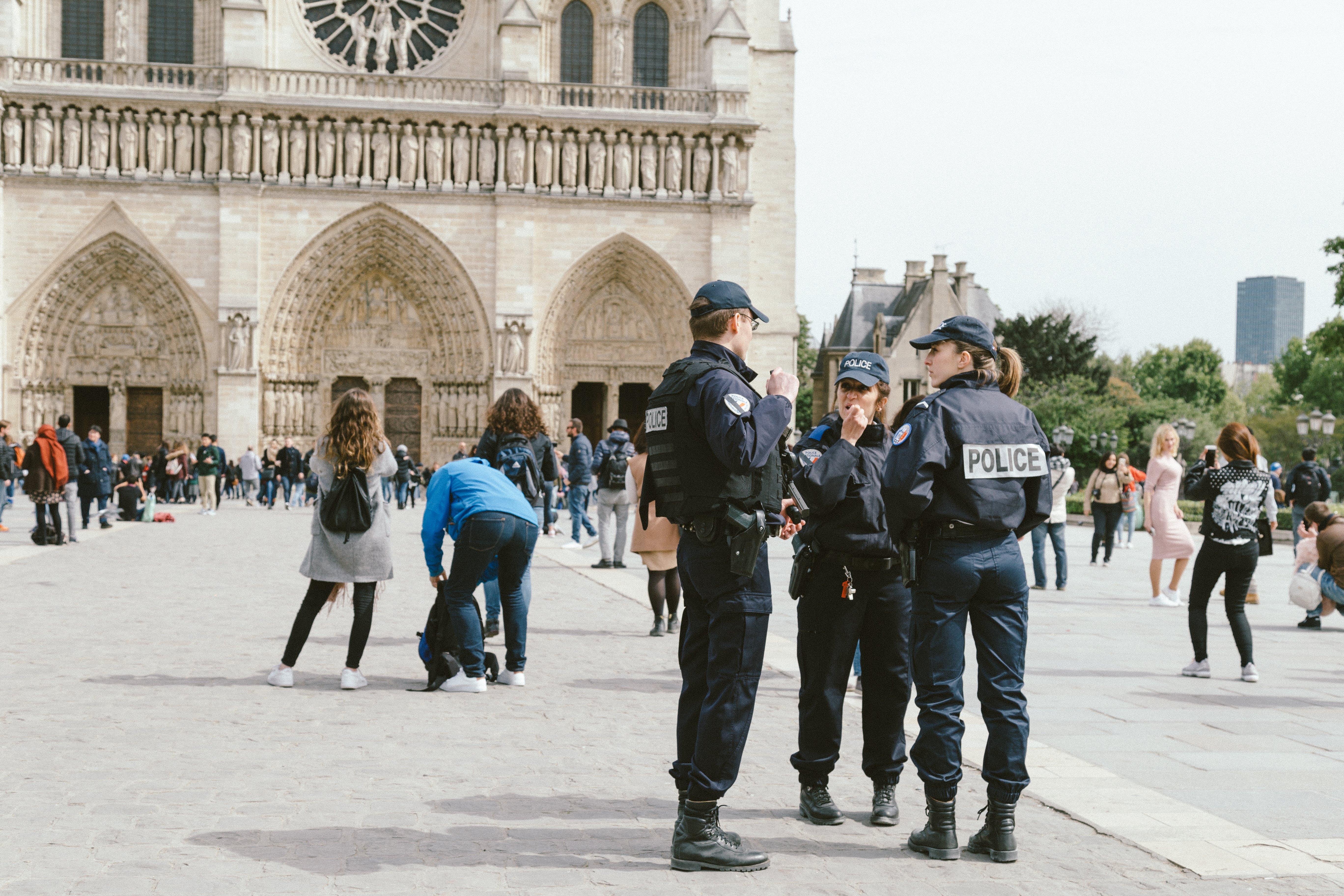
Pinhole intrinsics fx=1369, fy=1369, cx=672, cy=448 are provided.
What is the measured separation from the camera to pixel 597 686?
24.8 feet

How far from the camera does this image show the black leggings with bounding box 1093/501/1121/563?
17.3 meters

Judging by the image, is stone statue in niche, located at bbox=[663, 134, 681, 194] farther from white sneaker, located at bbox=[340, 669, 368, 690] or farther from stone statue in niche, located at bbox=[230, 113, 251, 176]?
white sneaker, located at bbox=[340, 669, 368, 690]

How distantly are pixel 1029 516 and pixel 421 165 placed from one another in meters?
31.3

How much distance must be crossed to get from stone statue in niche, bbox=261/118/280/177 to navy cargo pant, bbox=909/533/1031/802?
1247 inches

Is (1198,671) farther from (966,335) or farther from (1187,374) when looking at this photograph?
(1187,374)

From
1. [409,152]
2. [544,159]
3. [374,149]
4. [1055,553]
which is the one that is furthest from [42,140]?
[1055,553]

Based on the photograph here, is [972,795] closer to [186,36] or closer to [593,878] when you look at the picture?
[593,878]

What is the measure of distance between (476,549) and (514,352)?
27.2m

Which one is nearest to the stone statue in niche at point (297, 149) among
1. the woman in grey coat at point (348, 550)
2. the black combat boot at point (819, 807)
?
the woman in grey coat at point (348, 550)

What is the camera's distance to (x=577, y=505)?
61.2 ft

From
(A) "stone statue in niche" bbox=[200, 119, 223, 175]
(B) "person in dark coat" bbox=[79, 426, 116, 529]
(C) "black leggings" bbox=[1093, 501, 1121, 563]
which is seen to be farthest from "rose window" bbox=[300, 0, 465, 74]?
(C) "black leggings" bbox=[1093, 501, 1121, 563]

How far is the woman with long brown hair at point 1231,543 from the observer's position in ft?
26.9

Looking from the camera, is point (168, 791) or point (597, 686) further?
point (597, 686)

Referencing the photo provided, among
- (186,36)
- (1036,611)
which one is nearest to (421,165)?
(186,36)
